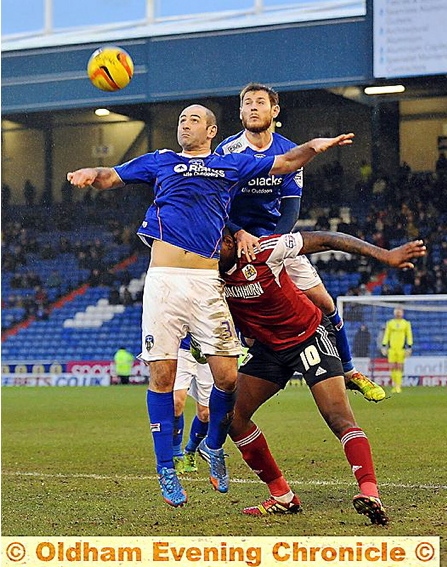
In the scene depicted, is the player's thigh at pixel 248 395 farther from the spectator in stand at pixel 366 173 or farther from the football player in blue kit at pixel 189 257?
the spectator in stand at pixel 366 173

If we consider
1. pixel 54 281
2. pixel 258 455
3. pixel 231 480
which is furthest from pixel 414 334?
pixel 258 455

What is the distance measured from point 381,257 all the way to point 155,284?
122 cm

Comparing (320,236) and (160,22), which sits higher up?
(160,22)

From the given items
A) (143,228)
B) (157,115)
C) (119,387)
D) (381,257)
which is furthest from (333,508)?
(157,115)

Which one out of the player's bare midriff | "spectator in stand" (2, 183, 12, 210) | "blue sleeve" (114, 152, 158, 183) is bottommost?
the player's bare midriff

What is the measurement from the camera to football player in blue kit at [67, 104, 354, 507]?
→ 217 inches

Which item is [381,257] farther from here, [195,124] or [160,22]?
[160,22]

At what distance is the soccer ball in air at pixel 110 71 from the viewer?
7301mm

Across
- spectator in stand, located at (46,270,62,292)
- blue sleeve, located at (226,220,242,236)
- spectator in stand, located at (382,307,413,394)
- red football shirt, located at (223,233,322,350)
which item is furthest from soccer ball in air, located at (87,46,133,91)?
spectator in stand, located at (46,270,62,292)

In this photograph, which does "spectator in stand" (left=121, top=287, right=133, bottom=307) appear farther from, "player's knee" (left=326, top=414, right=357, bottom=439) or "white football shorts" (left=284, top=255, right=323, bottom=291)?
"player's knee" (left=326, top=414, right=357, bottom=439)

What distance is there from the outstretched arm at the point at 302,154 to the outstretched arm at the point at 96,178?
0.85 metres

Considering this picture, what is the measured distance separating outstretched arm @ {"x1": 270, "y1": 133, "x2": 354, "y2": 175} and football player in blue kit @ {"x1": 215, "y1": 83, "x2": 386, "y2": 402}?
1.47 feet

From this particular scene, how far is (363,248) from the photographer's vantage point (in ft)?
17.0

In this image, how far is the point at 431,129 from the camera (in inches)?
1038
